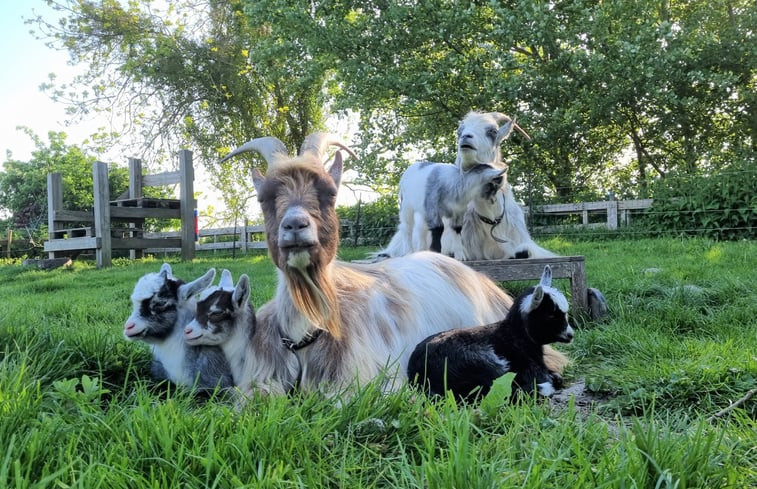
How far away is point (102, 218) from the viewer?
429 inches

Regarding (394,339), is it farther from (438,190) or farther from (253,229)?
(253,229)

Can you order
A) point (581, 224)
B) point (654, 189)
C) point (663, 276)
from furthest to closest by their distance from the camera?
point (581, 224) < point (654, 189) < point (663, 276)

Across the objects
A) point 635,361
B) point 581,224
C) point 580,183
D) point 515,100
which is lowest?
point 635,361

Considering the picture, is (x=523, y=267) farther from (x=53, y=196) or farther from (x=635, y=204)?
(x=53, y=196)

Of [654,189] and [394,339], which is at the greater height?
[654,189]

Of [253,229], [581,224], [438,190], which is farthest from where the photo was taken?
[253,229]

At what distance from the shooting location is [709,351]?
293 cm

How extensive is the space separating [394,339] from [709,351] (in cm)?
168

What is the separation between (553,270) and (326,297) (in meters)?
2.45

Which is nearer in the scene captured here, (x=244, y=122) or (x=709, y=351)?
(x=709, y=351)

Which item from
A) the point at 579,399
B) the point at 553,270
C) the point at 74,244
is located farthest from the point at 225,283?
the point at 74,244

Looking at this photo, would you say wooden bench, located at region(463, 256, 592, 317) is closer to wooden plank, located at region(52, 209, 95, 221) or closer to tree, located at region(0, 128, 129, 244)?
wooden plank, located at region(52, 209, 95, 221)

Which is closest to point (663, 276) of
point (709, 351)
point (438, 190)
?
point (438, 190)

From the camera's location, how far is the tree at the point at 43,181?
25797 millimetres
